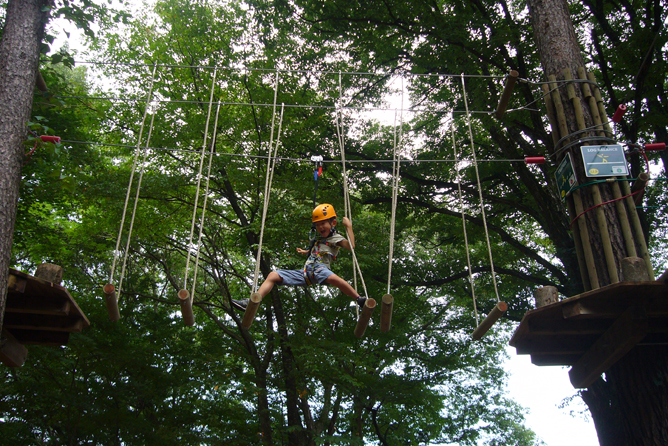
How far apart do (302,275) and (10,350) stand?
8.00ft

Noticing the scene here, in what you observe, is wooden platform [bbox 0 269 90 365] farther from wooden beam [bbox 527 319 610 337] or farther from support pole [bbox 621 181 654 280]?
support pole [bbox 621 181 654 280]

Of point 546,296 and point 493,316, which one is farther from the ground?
point 546,296

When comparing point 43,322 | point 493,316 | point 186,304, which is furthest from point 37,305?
point 493,316

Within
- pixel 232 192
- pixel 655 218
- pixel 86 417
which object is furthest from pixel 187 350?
pixel 655 218

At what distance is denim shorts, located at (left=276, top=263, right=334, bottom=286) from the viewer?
4156mm

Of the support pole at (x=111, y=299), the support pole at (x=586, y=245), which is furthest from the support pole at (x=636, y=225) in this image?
the support pole at (x=111, y=299)

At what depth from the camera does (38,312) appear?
379 centimetres

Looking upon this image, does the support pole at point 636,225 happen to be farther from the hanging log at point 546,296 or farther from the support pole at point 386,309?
the support pole at point 386,309

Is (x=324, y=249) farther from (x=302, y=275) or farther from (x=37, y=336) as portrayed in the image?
(x=37, y=336)

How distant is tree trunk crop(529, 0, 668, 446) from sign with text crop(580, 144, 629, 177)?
0.08 meters

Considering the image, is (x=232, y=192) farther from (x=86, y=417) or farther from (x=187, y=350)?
(x=86, y=417)

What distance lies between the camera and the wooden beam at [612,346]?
125 inches

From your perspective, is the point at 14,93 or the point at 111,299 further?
the point at 14,93

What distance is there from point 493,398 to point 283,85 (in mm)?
8824
